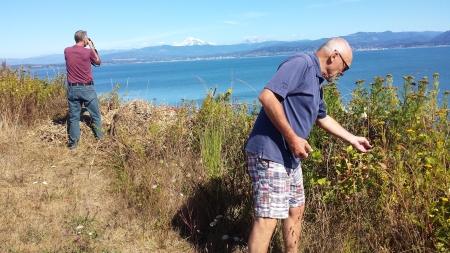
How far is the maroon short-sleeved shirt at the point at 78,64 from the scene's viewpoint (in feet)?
22.3

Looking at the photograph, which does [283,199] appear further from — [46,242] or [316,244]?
[46,242]

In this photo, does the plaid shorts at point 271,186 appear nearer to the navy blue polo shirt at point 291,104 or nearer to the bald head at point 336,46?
the navy blue polo shirt at point 291,104

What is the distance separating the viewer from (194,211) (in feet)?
13.7

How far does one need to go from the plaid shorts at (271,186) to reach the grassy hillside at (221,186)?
0.79 m

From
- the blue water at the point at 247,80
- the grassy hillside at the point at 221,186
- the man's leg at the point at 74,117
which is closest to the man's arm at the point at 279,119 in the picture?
the grassy hillside at the point at 221,186

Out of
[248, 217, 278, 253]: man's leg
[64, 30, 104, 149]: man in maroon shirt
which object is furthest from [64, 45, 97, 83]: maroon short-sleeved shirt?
[248, 217, 278, 253]: man's leg

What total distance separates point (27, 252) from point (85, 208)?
37.1 inches

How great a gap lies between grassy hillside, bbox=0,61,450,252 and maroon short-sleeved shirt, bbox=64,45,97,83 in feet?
4.26

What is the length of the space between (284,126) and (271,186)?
49 cm

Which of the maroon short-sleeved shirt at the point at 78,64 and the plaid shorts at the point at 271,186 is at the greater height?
the maroon short-sleeved shirt at the point at 78,64

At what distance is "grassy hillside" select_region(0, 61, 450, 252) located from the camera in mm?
3102

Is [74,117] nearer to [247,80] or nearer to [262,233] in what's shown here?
[262,233]

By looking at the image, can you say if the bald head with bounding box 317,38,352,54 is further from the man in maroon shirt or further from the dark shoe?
the dark shoe

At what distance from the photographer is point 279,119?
2.45 m
